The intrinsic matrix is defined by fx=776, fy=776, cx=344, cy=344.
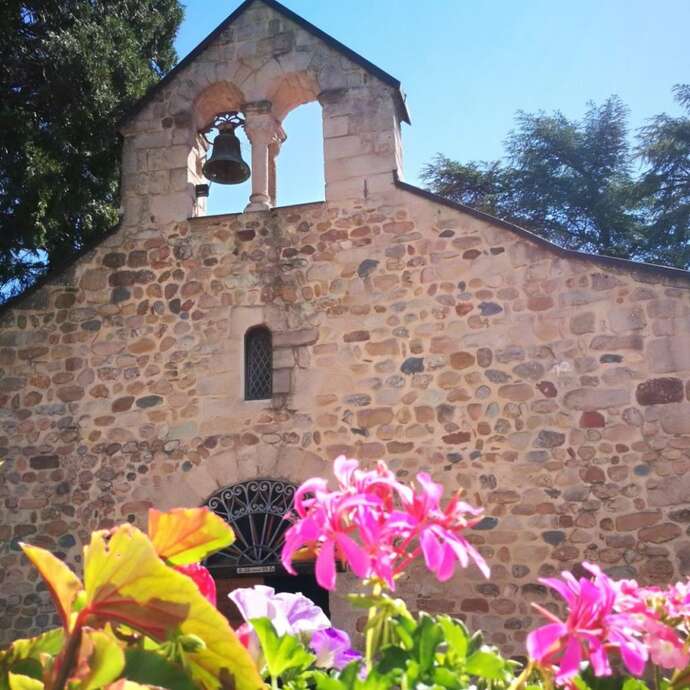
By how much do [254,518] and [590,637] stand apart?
5.65m

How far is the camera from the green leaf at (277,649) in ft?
3.15

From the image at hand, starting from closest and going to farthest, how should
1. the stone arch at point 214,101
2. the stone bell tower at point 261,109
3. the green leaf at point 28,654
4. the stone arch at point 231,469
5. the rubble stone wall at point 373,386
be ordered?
the green leaf at point 28,654, the rubble stone wall at point 373,386, the stone arch at point 231,469, the stone bell tower at point 261,109, the stone arch at point 214,101

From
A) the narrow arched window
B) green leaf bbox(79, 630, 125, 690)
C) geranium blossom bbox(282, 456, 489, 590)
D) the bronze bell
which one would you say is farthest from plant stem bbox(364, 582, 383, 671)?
the bronze bell

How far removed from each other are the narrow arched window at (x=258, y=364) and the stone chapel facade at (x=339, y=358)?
11 cm

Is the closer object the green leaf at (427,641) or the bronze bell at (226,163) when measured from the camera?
the green leaf at (427,641)

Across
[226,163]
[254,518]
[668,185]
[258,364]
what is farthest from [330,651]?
[668,185]

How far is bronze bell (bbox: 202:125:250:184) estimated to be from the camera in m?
7.36

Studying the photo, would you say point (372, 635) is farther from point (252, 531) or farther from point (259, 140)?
point (259, 140)

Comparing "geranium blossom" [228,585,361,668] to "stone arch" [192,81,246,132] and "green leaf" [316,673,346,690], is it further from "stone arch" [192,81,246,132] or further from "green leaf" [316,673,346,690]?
"stone arch" [192,81,246,132]

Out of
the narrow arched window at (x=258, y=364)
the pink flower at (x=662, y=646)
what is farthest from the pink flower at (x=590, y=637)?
the narrow arched window at (x=258, y=364)

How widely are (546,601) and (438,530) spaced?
514 centimetres

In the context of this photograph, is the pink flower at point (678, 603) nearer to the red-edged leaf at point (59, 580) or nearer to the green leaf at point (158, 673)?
the green leaf at point (158, 673)

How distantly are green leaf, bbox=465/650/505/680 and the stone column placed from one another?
6.64 metres

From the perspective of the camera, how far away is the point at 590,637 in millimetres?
897
